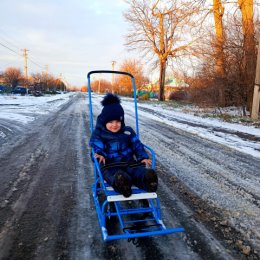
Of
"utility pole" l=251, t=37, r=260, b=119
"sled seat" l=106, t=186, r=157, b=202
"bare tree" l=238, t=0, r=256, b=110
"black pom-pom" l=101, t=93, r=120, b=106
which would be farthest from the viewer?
"bare tree" l=238, t=0, r=256, b=110

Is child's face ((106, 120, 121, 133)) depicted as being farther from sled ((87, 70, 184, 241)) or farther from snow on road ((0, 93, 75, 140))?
snow on road ((0, 93, 75, 140))

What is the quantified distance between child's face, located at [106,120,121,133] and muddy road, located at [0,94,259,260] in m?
1.02

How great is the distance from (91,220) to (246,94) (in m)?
13.2

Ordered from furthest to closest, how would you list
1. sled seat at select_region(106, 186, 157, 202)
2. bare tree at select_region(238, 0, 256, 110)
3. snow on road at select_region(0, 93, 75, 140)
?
bare tree at select_region(238, 0, 256, 110), snow on road at select_region(0, 93, 75, 140), sled seat at select_region(106, 186, 157, 202)

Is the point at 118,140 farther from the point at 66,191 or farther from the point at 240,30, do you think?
the point at 240,30

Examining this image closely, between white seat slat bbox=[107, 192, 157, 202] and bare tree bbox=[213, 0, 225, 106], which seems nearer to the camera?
white seat slat bbox=[107, 192, 157, 202]

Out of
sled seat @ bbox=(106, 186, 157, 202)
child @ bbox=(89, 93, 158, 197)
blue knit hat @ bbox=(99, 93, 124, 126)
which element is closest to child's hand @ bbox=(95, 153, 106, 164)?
child @ bbox=(89, 93, 158, 197)

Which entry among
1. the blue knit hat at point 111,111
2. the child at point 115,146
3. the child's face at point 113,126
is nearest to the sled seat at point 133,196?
the child at point 115,146

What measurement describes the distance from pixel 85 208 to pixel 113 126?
1133 millimetres

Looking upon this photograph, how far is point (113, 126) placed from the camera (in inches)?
147

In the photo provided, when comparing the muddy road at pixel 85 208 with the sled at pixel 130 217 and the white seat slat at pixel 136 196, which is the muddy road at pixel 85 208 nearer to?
the sled at pixel 130 217

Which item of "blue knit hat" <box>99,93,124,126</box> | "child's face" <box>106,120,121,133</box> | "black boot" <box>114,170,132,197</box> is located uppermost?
"blue knit hat" <box>99,93,124,126</box>

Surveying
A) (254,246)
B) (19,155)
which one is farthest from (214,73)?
(254,246)

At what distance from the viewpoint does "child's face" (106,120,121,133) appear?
372 cm
